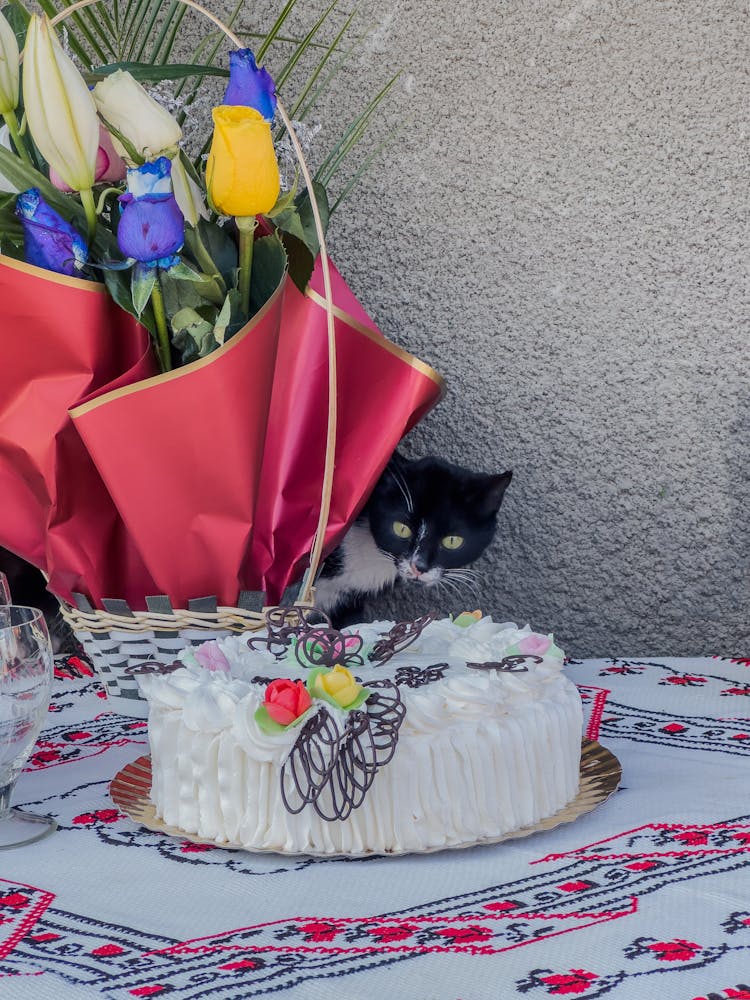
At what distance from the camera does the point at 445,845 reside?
2.04 feet

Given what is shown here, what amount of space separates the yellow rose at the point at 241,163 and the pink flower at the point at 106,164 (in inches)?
4.9

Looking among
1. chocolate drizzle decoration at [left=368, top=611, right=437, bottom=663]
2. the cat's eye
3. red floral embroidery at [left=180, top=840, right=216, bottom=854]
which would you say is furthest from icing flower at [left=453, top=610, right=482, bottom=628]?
the cat's eye

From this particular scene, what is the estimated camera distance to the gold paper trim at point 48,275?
2.60 ft

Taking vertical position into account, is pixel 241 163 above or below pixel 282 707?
above

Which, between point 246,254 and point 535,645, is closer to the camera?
point 535,645

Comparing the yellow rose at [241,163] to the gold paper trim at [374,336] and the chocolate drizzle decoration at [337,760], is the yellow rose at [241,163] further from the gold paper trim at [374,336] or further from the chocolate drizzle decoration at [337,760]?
the chocolate drizzle decoration at [337,760]

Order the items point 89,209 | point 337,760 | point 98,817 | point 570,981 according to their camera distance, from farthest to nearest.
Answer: point 89,209 < point 98,817 < point 337,760 < point 570,981

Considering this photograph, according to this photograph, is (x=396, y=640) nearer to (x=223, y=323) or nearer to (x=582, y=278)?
(x=223, y=323)

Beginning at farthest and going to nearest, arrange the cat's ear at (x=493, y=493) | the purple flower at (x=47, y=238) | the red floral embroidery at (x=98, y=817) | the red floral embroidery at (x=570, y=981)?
the cat's ear at (x=493, y=493), the purple flower at (x=47, y=238), the red floral embroidery at (x=98, y=817), the red floral embroidery at (x=570, y=981)

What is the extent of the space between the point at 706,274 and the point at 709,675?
47 centimetres

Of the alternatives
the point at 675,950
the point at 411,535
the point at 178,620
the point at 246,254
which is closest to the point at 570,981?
the point at 675,950

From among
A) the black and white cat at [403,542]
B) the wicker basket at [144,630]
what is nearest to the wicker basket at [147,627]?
the wicker basket at [144,630]

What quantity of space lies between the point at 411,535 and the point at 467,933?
29.7 inches

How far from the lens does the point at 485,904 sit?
1.84ft
